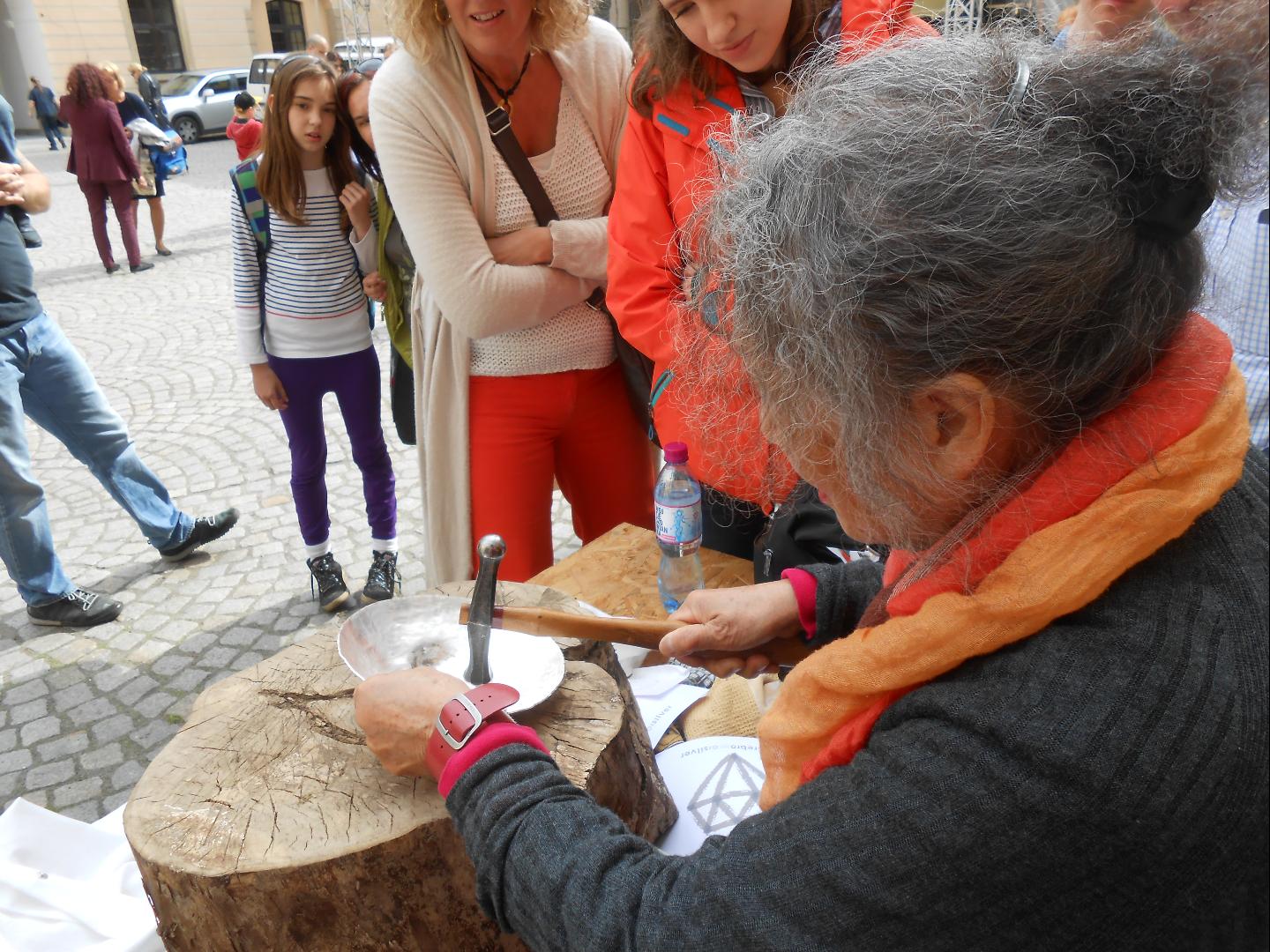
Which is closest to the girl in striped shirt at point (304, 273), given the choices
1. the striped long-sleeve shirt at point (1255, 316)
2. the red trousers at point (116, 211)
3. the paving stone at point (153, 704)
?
the paving stone at point (153, 704)

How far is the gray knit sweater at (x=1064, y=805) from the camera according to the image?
73 cm

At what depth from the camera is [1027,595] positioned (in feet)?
2.61

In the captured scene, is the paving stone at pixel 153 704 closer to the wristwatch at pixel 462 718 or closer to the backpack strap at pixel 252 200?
the backpack strap at pixel 252 200

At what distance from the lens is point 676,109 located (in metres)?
1.92

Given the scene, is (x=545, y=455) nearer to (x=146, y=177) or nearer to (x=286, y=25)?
(x=146, y=177)

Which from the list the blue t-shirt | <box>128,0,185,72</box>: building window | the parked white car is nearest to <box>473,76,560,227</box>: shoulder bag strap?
the blue t-shirt

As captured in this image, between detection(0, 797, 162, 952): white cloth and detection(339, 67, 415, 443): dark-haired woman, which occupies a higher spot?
detection(339, 67, 415, 443): dark-haired woman

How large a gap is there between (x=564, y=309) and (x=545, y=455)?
0.39 metres

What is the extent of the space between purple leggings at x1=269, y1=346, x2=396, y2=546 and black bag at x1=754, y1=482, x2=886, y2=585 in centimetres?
205

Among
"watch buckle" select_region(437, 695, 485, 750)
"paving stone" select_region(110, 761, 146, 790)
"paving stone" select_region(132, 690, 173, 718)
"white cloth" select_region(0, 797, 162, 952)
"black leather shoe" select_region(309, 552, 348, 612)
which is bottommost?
"paving stone" select_region(132, 690, 173, 718)

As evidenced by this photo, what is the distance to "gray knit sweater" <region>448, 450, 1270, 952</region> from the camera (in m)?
0.73

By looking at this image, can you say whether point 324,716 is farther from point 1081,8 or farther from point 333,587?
point 333,587

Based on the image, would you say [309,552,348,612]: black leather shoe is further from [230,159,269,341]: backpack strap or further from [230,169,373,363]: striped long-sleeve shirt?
[230,159,269,341]: backpack strap

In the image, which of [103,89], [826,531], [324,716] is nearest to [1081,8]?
[826,531]
